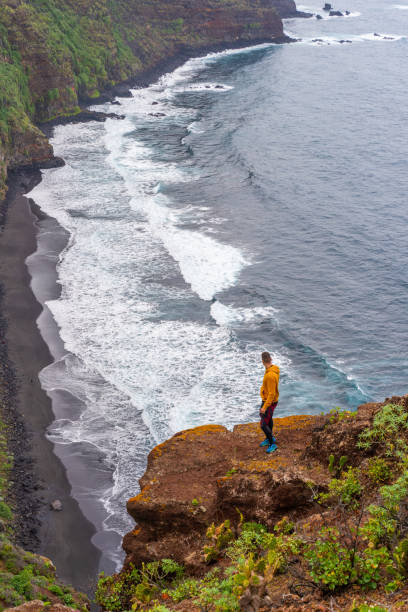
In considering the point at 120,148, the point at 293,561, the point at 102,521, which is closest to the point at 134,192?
the point at 120,148

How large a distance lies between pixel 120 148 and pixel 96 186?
991 centimetres

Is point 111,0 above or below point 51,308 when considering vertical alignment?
above

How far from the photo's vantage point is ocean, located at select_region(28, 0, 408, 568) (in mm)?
21484

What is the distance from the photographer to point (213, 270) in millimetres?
32188

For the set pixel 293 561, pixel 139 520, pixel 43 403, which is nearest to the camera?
pixel 293 561

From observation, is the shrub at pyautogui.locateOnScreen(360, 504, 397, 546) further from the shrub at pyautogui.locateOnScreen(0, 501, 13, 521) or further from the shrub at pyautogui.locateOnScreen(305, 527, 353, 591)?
the shrub at pyautogui.locateOnScreen(0, 501, 13, 521)

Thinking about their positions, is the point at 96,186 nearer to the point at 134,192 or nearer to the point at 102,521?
the point at 134,192

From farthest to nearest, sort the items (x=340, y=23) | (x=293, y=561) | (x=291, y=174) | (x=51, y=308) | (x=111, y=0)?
(x=340, y=23)
(x=111, y=0)
(x=291, y=174)
(x=51, y=308)
(x=293, y=561)

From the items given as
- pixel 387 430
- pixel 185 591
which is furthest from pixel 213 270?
pixel 185 591

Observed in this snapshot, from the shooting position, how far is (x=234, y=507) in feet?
35.7

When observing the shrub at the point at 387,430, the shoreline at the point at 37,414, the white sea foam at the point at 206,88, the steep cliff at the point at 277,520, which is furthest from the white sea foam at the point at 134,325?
the white sea foam at the point at 206,88

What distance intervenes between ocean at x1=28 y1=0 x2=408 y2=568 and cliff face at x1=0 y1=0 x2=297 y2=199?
3.77 metres

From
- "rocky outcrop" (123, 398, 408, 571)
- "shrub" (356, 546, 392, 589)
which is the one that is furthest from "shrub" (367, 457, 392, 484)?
"shrub" (356, 546, 392, 589)

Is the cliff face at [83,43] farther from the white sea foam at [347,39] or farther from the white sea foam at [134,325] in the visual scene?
the white sea foam at [347,39]
